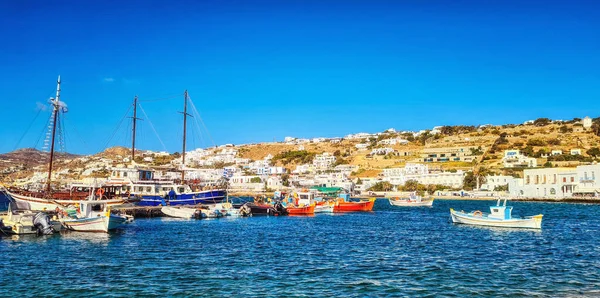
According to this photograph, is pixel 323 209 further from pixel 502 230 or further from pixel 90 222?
pixel 90 222

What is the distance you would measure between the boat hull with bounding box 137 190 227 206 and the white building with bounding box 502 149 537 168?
8479 centimetres

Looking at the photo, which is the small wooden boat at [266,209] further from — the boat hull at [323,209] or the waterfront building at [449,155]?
the waterfront building at [449,155]

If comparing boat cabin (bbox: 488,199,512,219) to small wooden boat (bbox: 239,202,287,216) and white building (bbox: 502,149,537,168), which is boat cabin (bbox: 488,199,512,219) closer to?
small wooden boat (bbox: 239,202,287,216)

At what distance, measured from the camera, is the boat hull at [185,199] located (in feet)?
183

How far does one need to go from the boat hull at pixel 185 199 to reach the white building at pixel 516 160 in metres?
84.8

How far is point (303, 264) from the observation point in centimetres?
2153

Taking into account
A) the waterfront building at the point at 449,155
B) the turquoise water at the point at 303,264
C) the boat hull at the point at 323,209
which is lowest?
the turquoise water at the point at 303,264

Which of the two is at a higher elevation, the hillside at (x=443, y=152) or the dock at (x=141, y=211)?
the hillside at (x=443, y=152)

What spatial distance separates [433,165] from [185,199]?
95.5 meters

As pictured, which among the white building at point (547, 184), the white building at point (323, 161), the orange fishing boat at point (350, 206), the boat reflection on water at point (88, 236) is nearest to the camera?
the boat reflection on water at point (88, 236)

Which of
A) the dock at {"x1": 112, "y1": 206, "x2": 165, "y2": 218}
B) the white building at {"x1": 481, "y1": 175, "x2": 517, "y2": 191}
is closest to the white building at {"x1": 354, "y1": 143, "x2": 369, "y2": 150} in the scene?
the white building at {"x1": 481, "y1": 175, "x2": 517, "y2": 191}

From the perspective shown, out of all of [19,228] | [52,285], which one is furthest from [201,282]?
[19,228]

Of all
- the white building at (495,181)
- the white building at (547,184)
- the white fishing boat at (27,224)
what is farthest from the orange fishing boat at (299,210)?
the white building at (495,181)

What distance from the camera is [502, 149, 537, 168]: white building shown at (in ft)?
380
